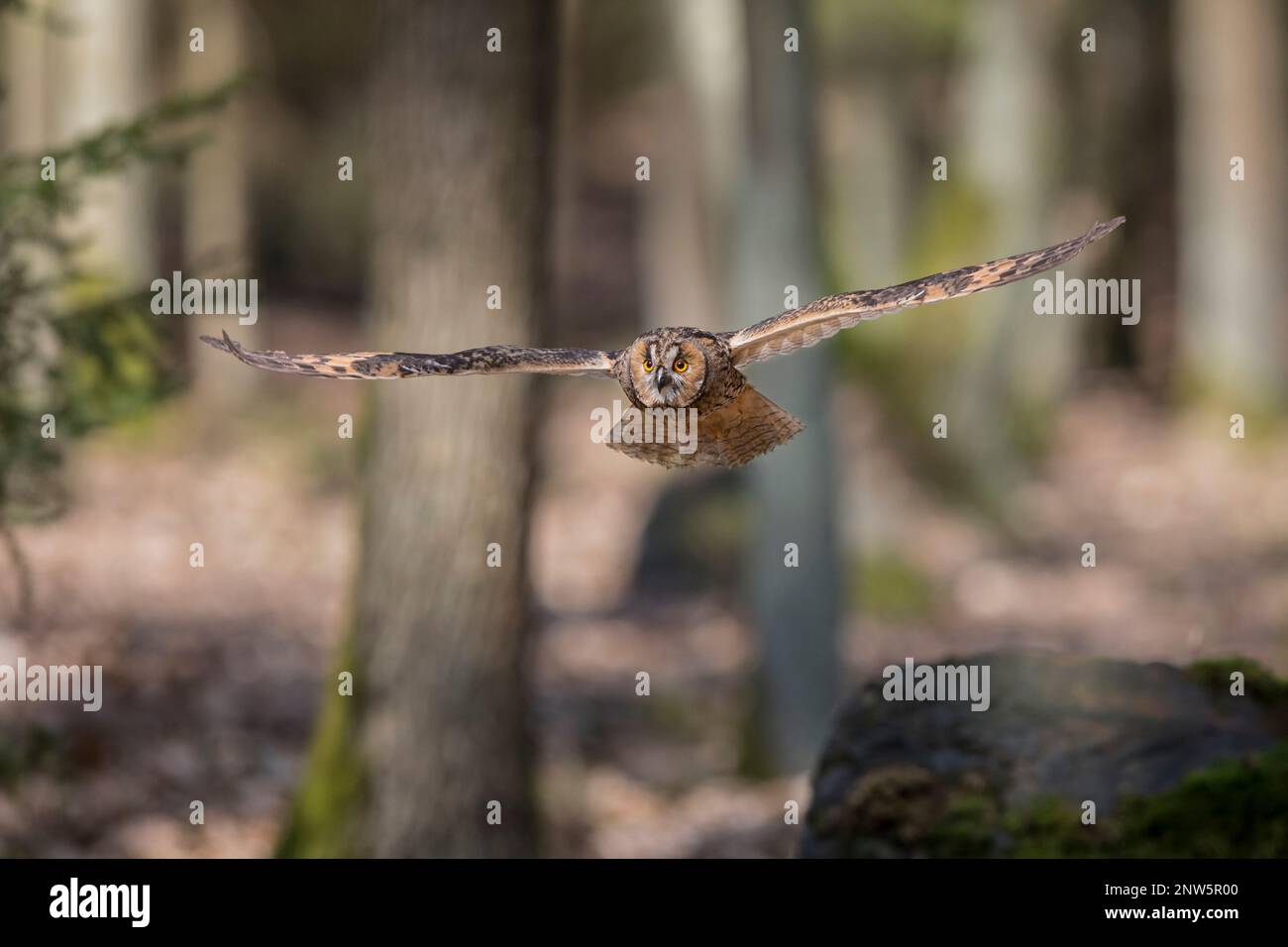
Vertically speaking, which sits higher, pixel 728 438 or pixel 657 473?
pixel 657 473

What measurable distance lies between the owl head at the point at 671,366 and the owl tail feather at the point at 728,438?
140mm

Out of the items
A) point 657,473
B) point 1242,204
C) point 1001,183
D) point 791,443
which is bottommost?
point 791,443

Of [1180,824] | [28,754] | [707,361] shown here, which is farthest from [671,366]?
[28,754]

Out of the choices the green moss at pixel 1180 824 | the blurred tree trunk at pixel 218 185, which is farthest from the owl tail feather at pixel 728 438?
the blurred tree trunk at pixel 218 185

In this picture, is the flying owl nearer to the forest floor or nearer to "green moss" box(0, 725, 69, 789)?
the forest floor

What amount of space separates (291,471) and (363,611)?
935cm

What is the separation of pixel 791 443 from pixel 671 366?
563cm

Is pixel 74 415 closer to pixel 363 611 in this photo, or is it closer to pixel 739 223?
pixel 363 611

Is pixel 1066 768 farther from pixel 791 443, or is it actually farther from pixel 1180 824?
pixel 791 443

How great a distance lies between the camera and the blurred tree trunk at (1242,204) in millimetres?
18922

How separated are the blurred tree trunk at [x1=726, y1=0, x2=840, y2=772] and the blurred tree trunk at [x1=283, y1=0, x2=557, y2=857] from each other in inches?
120

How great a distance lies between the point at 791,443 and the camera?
985cm
